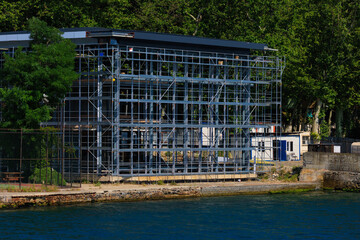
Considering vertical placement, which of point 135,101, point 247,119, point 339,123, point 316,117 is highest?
point 135,101

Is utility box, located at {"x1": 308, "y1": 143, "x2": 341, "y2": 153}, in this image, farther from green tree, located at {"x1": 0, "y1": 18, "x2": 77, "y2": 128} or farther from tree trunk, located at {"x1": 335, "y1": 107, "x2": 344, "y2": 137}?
tree trunk, located at {"x1": 335, "y1": 107, "x2": 344, "y2": 137}

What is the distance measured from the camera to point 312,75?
3583 inches

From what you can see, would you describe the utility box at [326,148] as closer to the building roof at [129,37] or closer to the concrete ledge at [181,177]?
the concrete ledge at [181,177]

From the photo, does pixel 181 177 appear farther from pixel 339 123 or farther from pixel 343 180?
pixel 339 123

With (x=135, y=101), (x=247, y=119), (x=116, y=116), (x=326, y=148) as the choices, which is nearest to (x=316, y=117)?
(x=326, y=148)

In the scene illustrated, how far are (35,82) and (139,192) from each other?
10.8 meters

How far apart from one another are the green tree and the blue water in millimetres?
8328

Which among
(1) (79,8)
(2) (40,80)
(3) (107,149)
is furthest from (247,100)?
(1) (79,8)

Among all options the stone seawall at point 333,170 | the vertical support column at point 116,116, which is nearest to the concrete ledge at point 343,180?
the stone seawall at point 333,170

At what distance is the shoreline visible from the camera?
47.9m

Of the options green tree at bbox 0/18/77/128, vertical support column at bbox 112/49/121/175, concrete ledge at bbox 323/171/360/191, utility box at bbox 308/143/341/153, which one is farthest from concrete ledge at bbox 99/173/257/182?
utility box at bbox 308/143/341/153

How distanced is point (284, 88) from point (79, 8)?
26.6 meters

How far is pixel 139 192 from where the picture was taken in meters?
53.1

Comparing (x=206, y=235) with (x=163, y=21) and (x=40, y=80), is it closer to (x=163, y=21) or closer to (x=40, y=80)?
(x=40, y=80)
